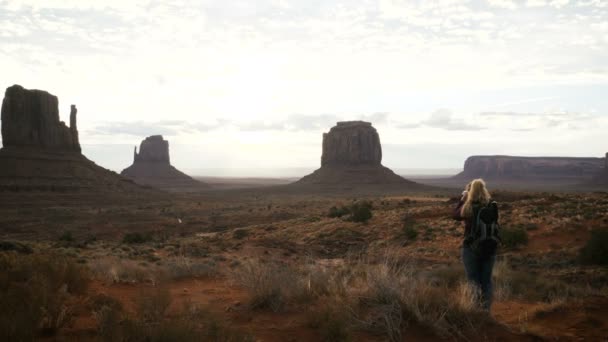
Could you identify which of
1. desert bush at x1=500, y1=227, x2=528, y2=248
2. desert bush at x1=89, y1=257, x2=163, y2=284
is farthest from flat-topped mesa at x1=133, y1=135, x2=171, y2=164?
desert bush at x1=89, y1=257, x2=163, y2=284

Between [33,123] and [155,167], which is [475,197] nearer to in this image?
[33,123]

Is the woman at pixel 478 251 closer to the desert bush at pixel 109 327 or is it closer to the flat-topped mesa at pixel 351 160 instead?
the desert bush at pixel 109 327

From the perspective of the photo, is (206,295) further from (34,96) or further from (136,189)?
(34,96)

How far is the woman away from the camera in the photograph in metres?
5.78

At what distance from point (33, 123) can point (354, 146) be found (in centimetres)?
6833

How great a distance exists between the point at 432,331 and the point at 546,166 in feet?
558

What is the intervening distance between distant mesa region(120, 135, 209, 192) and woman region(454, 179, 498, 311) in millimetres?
119117

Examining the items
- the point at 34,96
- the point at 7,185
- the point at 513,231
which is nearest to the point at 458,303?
the point at 513,231

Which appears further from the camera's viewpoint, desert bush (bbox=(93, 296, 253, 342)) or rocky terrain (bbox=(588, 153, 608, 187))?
rocky terrain (bbox=(588, 153, 608, 187))

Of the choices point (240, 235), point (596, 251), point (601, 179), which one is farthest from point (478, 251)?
point (601, 179)

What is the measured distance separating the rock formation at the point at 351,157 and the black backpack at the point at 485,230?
85715 mm

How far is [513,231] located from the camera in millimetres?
16203

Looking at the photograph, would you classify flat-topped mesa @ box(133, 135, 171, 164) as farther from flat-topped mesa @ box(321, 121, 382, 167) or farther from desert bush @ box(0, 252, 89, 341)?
desert bush @ box(0, 252, 89, 341)

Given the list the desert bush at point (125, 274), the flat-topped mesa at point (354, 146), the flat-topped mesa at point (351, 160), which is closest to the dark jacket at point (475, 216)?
the desert bush at point (125, 274)
